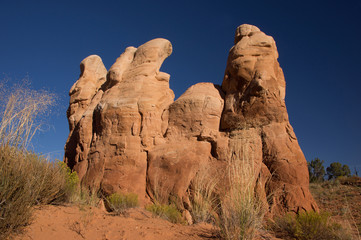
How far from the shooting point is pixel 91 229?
5281 mm

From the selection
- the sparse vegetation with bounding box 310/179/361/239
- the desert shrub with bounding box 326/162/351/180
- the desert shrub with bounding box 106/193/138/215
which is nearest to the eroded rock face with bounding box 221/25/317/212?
the sparse vegetation with bounding box 310/179/361/239

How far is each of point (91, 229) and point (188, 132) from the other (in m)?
5.09

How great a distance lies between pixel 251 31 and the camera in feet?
36.5

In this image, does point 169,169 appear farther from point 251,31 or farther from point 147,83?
point 251,31

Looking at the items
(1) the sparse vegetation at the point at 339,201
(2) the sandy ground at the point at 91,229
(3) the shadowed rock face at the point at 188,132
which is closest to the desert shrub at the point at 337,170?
(1) the sparse vegetation at the point at 339,201

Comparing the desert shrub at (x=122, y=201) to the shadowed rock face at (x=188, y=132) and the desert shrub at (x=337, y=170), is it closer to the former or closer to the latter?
the shadowed rock face at (x=188, y=132)

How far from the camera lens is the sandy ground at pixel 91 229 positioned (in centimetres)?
482

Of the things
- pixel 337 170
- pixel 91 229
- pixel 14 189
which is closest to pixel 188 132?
pixel 91 229

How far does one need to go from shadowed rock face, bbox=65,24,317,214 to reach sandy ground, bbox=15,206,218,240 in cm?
267

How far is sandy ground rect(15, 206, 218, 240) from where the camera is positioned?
190 inches

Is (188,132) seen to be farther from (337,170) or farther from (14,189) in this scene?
(337,170)

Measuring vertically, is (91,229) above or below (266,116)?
below

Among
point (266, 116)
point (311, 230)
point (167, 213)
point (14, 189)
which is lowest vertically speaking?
point (311, 230)

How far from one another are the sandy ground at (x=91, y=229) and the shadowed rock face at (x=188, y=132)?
267cm
